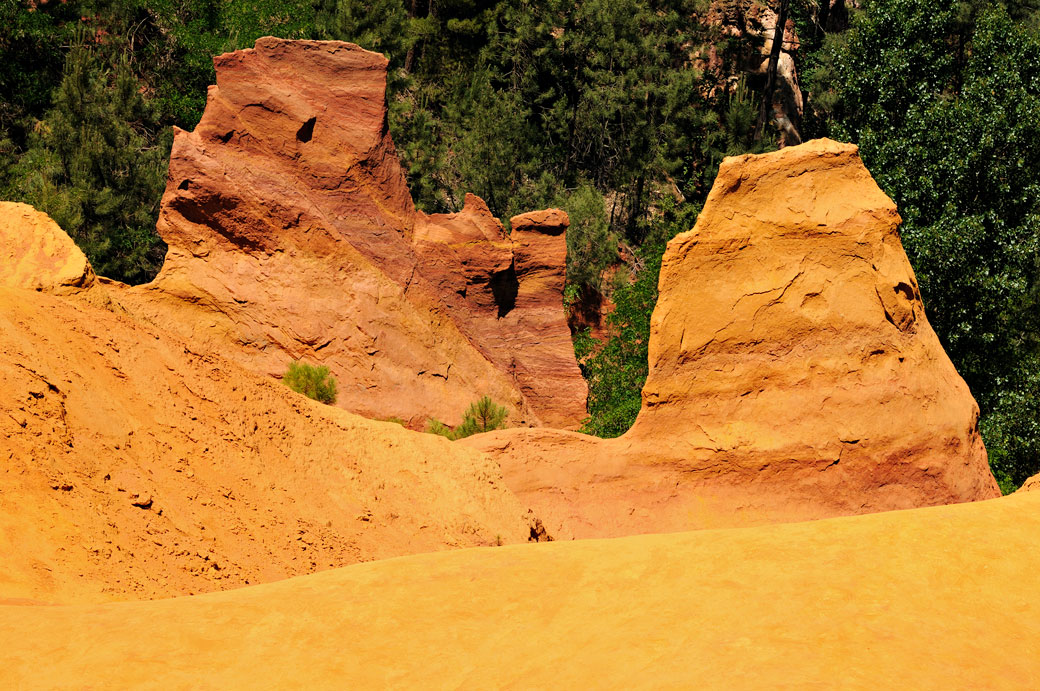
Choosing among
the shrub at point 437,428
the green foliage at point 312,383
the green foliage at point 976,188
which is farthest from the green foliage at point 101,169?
the green foliage at point 976,188

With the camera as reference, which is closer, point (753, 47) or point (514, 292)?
point (514, 292)

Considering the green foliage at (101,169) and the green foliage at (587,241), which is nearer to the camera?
the green foliage at (101,169)

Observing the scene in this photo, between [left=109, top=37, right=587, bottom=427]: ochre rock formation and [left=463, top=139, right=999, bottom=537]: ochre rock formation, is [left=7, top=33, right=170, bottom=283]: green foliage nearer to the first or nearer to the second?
[left=109, top=37, right=587, bottom=427]: ochre rock formation

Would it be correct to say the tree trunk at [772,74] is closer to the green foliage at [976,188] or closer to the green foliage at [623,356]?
the green foliage at [976,188]

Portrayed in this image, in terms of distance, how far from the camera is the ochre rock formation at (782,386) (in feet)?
41.3

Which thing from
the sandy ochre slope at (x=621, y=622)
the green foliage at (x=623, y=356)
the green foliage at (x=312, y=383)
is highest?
the sandy ochre slope at (x=621, y=622)

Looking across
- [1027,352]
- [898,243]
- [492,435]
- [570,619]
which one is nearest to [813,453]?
[898,243]

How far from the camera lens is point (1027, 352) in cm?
2262

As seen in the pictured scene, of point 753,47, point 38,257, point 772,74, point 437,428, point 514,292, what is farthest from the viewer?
point 753,47

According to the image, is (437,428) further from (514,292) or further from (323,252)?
(514,292)

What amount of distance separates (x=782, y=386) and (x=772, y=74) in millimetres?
21938

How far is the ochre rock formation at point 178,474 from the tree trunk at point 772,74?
23.3 metres

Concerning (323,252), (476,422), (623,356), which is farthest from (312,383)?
(623,356)

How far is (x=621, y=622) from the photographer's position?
206 inches
